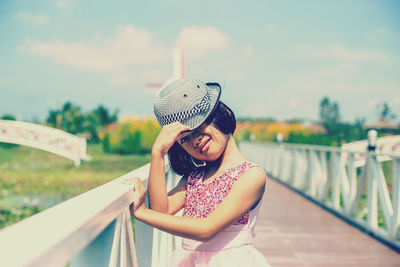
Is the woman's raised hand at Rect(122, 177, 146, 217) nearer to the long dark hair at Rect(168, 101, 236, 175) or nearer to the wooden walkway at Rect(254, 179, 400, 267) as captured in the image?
the long dark hair at Rect(168, 101, 236, 175)

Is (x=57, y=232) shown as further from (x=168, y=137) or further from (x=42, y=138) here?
(x=42, y=138)

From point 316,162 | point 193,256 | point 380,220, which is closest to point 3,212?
point 316,162

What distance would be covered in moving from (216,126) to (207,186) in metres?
0.23

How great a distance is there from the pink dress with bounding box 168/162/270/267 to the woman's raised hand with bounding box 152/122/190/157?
246 mm

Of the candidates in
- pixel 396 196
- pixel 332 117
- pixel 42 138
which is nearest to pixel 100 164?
pixel 42 138

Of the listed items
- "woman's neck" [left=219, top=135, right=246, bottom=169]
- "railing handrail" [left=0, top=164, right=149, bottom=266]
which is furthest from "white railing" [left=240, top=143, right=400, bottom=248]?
"railing handrail" [left=0, top=164, right=149, bottom=266]

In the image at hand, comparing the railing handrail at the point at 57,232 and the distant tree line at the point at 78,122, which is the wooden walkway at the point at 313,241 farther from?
the distant tree line at the point at 78,122

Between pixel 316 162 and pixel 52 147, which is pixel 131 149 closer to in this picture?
pixel 52 147

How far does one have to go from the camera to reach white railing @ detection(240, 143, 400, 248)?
154 inches

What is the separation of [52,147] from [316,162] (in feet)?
51.4

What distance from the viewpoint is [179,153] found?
1.63 metres

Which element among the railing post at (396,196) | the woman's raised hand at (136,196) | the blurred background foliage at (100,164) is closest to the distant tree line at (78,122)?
the blurred background foliage at (100,164)

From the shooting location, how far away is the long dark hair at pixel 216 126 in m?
1.47

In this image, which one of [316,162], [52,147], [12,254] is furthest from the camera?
[52,147]
